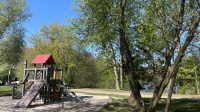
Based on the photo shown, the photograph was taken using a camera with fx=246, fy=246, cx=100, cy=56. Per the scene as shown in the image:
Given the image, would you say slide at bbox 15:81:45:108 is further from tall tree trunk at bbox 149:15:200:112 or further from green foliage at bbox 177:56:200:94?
green foliage at bbox 177:56:200:94

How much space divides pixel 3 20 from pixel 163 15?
18.7 metres

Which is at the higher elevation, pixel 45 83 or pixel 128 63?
pixel 128 63

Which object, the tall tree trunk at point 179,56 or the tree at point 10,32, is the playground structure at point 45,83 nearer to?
the tree at point 10,32

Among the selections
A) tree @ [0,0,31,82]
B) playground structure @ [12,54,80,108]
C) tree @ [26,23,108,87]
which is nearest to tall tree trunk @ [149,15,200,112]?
playground structure @ [12,54,80,108]

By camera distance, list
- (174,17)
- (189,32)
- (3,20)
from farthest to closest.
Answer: (3,20), (174,17), (189,32)

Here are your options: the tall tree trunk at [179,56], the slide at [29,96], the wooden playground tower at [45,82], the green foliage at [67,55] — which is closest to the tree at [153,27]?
the tall tree trunk at [179,56]

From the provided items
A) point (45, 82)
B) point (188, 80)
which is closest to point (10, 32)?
point (45, 82)

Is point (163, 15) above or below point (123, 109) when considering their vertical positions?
above

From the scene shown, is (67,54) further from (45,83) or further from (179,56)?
(179,56)

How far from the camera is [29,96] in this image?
1480 cm

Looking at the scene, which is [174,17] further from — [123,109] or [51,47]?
[51,47]

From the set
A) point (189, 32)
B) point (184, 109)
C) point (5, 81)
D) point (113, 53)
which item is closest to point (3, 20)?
point (113, 53)

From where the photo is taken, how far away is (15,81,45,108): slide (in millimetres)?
13828

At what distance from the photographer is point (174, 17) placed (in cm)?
812
